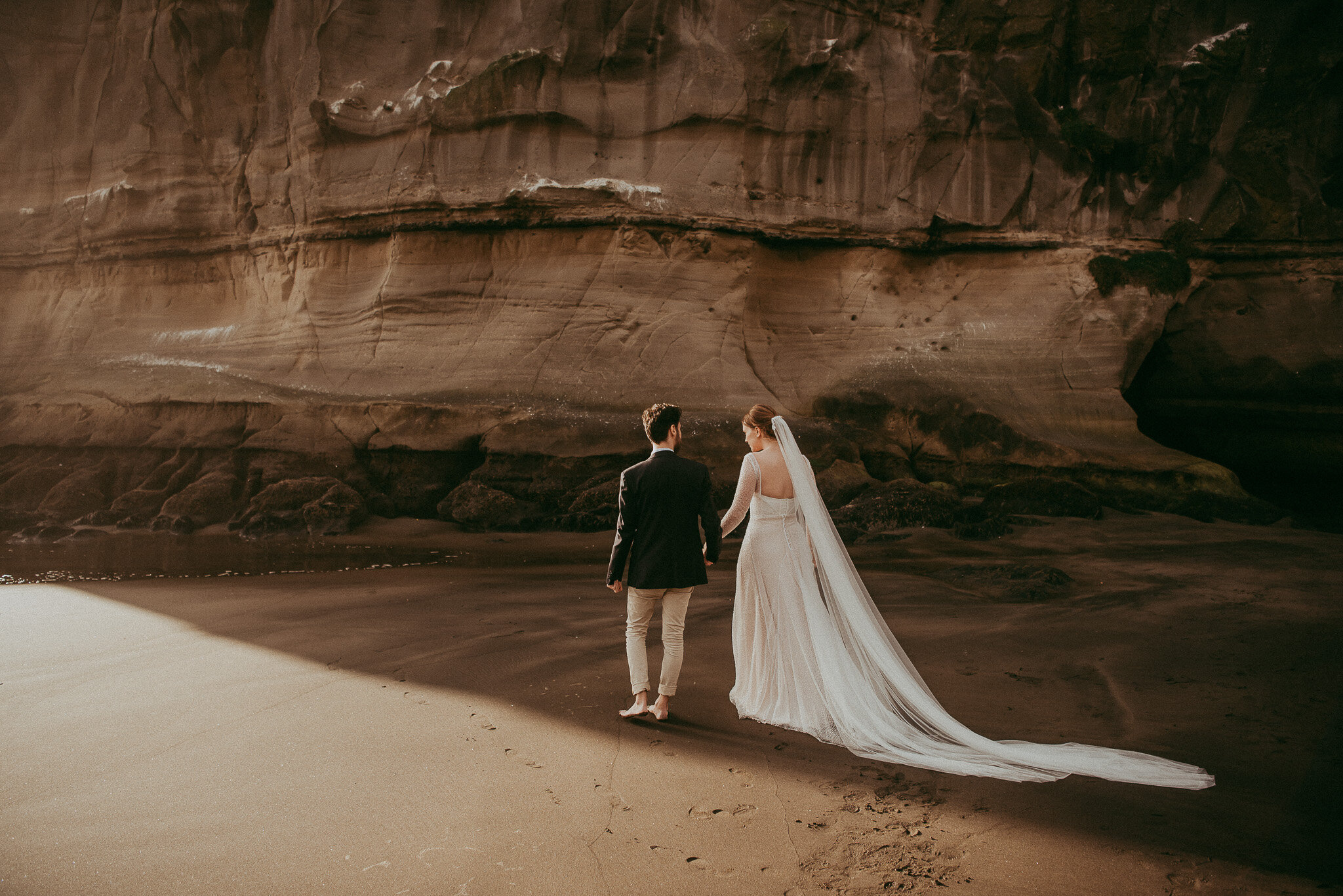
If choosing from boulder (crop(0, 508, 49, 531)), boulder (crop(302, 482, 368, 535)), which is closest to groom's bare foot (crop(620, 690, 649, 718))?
boulder (crop(302, 482, 368, 535))

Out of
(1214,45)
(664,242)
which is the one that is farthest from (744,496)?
(1214,45)

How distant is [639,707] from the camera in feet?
14.0

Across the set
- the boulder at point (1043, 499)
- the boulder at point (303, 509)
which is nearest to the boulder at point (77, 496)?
the boulder at point (303, 509)

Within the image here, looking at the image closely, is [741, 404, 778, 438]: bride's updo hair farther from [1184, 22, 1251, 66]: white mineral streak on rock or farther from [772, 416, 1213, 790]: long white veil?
[1184, 22, 1251, 66]: white mineral streak on rock

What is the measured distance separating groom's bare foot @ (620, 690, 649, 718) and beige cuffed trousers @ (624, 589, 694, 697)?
0.03m

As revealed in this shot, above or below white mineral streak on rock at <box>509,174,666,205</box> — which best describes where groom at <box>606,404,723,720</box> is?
below

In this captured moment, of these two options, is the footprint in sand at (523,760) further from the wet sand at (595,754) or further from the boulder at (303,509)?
the boulder at (303,509)

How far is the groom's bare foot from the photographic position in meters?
4.27

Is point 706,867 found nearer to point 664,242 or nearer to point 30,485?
point 664,242

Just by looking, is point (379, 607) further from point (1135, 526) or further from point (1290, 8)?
point (1290, 8)

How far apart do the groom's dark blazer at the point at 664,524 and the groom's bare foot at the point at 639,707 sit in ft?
1.83

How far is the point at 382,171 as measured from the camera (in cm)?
1371

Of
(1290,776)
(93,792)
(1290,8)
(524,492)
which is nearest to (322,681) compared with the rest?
(93,792)

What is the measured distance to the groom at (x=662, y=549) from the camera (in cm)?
427
